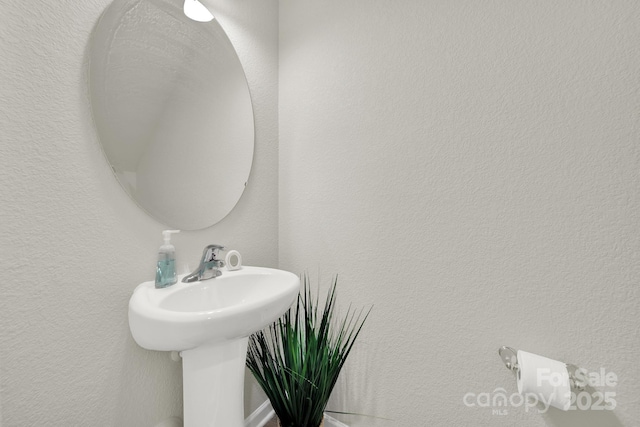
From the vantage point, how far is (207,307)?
3.05ft

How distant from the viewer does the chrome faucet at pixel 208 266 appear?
0.93 metres

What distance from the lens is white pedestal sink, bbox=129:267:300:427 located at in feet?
2.17

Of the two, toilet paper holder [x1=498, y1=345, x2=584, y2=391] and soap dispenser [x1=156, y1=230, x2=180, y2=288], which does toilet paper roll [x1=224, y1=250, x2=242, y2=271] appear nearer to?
soap dispenser [x1=156, y1=230, x2=180, y2=288]

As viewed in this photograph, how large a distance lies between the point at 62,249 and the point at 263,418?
1.13 m

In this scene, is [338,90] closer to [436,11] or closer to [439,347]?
[436,11]

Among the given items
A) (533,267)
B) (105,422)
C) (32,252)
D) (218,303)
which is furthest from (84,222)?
(533,267)

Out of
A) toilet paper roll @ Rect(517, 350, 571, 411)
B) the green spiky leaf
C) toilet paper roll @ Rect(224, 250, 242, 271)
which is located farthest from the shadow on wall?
toilet paper roll @ Rect(224, 250, 242, 271)

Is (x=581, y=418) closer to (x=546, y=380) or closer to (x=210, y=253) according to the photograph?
(x=546, y=380)

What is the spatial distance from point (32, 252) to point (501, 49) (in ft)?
4.68

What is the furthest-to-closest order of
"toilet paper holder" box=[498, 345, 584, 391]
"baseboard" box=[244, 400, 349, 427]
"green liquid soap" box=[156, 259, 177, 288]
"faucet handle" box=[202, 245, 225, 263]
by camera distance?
"baseboard" box=[244, 400, 349, 427], "faucet handle" box=[202, 245, 225, 263], "green liquid soap" box=[156, 259, 177, 288], "toilet paper holder" box=[498, 345, 584, 391]

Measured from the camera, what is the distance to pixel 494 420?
0.87 m

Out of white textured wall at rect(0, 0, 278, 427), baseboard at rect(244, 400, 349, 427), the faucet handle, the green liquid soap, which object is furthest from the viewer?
baseboard at rect(244, 400, 349, 427)

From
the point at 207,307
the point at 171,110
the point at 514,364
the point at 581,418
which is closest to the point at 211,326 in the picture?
the point at 207,307

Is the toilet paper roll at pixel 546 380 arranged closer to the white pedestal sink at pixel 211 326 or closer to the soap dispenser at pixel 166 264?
the white pedestal sink at pixel 211 326
